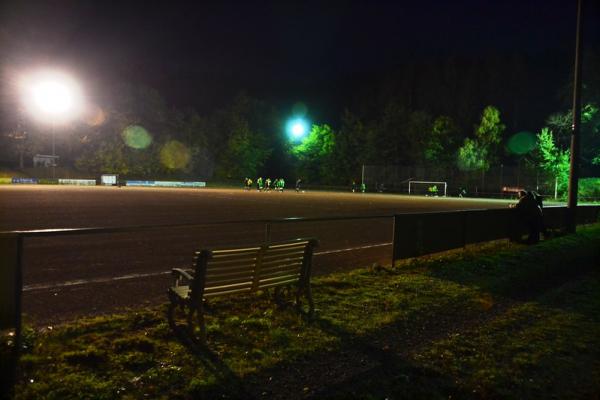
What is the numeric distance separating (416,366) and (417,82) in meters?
84.8

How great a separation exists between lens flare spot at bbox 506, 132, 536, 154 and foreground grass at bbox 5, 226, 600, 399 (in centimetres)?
6204

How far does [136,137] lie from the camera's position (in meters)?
77.1

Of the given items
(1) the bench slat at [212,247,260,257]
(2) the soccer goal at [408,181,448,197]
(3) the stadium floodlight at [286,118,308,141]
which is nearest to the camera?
(1) the bench slat at [212,247,260,257]

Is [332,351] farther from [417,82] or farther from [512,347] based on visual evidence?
[417,82]

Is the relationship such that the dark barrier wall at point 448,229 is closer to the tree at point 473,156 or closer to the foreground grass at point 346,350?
the foreground grass at point 346,350

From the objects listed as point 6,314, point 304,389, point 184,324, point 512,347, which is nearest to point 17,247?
point 6,314

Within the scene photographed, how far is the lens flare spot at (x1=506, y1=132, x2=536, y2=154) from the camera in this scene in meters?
64.1

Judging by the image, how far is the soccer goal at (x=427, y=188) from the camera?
59.9 meters

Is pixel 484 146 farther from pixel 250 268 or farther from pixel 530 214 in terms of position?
pixel 250 268

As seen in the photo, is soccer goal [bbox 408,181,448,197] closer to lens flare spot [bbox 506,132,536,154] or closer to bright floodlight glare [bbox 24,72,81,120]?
lens flare spot [bbox 506,132,536,154]

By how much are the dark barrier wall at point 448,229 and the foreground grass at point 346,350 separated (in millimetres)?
2339

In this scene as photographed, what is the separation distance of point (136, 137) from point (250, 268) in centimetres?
7630

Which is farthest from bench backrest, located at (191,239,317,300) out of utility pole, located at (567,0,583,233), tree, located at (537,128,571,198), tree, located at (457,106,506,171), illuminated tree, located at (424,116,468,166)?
illuminated tree, located at (424,116,468,166)

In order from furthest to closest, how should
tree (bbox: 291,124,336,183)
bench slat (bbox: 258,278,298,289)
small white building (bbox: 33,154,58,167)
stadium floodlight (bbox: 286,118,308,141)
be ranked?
small white building (bbox: 33,154,58,167)
tree (bbox: 291,124,336,183)
stadium floodlight (bbox: 286,118,308,141)
bench slat (bbox: 258,278,298,289)
